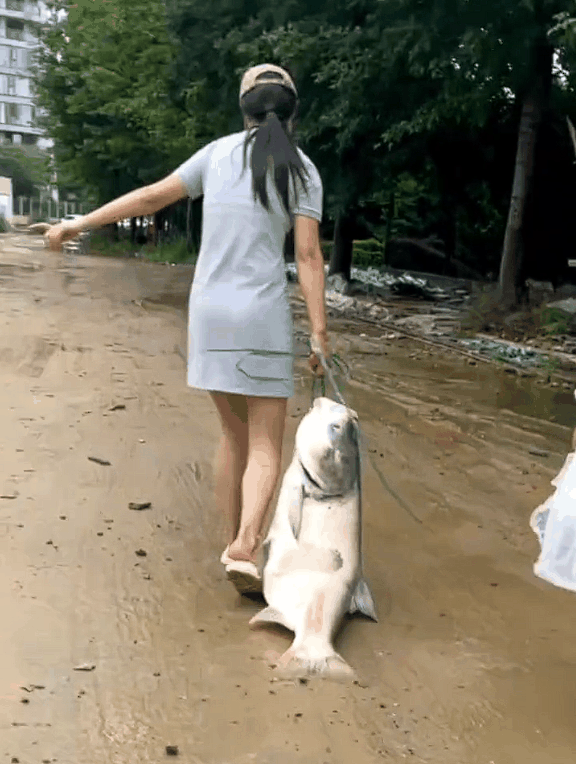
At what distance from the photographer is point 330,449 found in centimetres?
427

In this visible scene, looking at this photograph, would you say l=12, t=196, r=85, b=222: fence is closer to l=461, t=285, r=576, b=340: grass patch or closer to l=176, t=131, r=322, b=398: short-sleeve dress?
l=461, t=285, r=576, b=340: grass patch

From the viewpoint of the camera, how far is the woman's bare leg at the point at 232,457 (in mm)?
4508

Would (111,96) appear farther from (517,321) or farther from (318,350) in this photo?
(318,350)

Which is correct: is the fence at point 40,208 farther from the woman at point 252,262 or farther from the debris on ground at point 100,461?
the woman at point 252,262

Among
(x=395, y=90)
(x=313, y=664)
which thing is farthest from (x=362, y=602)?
(x=395, y=90)

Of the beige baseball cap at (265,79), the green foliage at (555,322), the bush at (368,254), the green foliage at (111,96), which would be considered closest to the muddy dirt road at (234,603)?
the beige baseball cap at (265,79)

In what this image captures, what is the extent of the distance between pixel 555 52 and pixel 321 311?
12.2 meters

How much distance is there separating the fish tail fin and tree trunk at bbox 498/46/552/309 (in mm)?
11753

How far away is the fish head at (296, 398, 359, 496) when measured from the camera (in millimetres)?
4270

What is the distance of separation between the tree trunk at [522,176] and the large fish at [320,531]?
1121 cm

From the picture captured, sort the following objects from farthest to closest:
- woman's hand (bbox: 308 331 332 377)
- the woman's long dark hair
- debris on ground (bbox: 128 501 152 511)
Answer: debris on ground (bbox: 128 501 152 511)
woman's hand (bbox: 308 331 332 377)
the woman's long dark hair

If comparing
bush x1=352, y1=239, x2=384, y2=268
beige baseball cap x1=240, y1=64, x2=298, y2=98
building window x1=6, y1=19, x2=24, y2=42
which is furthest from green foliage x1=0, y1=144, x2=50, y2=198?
beige baseball cap x1=240, y1=64, x2=298, y2=98

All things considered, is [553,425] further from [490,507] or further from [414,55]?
[414,55]

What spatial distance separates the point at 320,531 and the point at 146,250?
37.2 meters
